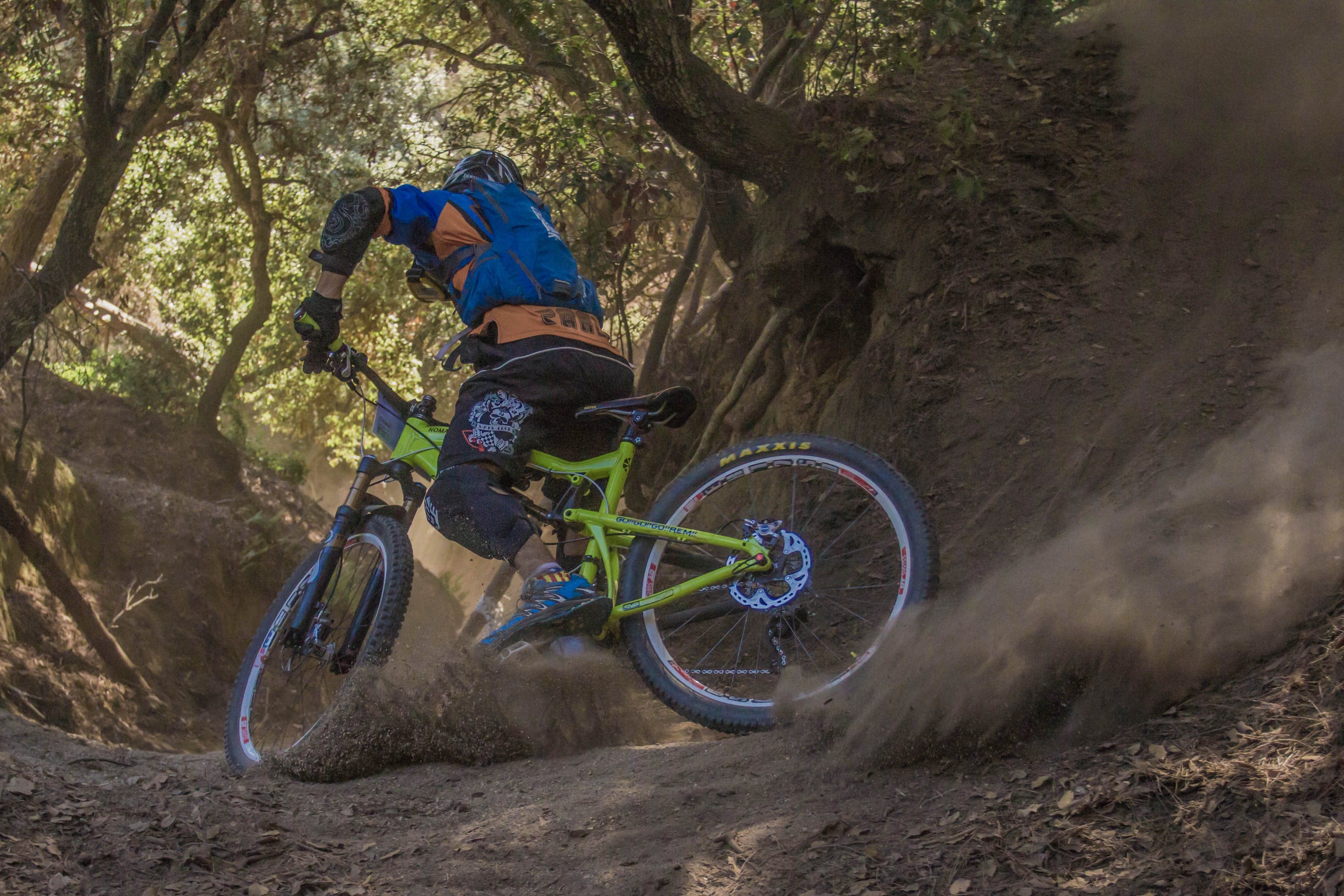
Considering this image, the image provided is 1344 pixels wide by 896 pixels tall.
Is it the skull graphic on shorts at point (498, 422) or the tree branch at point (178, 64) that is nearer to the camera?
the skull graphic on shorts at point (498, 422)

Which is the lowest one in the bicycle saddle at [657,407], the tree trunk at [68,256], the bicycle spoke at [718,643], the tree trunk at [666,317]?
the bicycle spoke at [718,643]

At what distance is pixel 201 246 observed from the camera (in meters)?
12.1

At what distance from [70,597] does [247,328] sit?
4.75m

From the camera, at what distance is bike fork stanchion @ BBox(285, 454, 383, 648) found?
13.7 ft

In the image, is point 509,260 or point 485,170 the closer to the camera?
point 509,260

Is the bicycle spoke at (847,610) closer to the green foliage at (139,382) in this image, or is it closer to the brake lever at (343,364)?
the brake lever at (343,364)

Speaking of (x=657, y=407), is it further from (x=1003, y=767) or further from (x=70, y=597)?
(x=70, y=597)

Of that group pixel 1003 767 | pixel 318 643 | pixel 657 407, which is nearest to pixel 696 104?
pixel 657 407

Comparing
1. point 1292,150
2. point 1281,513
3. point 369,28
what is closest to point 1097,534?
point 1281,513

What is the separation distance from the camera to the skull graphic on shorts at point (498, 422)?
3.84m

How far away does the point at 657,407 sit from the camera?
12.3 ft

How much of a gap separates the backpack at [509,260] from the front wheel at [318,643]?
1.01 m

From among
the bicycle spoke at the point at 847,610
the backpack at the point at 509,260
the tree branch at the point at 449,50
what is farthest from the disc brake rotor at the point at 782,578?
the tree branch at the point at 449,50

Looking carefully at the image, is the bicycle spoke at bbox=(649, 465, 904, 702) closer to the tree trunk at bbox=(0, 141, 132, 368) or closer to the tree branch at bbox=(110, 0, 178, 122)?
the tree trunk at bbox=(0, 141, 132, 368)
